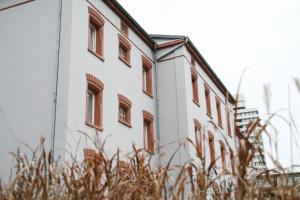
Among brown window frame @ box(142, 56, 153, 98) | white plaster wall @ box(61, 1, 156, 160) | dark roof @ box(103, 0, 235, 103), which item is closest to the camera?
white plaster wall @ box(61, 1, 156, 160)

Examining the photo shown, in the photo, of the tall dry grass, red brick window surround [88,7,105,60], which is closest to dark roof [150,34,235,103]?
red brick window surround [88,7,105,60]

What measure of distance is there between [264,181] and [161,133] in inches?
679

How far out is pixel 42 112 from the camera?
12883 millimetres

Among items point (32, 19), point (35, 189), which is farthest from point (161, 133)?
point (35, 189)

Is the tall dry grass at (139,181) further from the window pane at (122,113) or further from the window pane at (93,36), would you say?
the window pane at (122,113)

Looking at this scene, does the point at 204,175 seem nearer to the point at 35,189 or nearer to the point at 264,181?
the point at 264,181

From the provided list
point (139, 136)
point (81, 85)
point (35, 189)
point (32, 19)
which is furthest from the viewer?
point (139, 136)

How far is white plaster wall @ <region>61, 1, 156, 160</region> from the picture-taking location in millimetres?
13086

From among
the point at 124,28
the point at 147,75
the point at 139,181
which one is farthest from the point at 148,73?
the point at 139,181

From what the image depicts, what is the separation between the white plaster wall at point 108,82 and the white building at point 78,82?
0.11 feet

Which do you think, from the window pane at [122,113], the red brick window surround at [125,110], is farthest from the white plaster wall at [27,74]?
the window pane at [122,113]

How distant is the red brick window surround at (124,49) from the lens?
17405mm

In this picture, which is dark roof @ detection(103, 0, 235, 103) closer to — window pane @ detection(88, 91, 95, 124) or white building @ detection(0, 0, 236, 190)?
white building @ detection(0, 0, 236, 190)

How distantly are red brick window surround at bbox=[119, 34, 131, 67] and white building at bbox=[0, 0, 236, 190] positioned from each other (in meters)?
0.04
